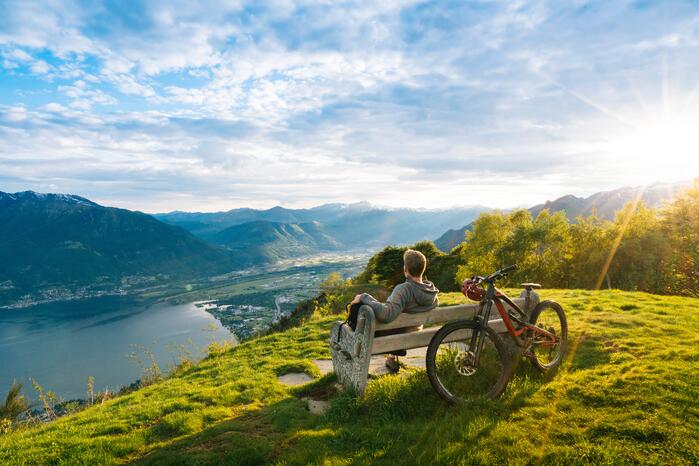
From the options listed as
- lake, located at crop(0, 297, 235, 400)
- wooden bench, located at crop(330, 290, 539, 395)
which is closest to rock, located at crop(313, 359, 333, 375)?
wooden bench, located at crop(330, 290, 539, 395)

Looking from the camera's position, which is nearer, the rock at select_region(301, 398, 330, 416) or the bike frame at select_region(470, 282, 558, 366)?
the bike frame at select_region(470, 282, 558, 366)

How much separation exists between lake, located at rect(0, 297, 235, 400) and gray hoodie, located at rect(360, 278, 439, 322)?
229 ft

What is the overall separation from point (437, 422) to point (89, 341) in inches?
6576

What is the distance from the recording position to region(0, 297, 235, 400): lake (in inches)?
3905

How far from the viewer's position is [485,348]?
650 centimetres

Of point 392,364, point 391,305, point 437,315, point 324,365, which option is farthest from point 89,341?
point 437,315

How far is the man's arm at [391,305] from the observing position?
242 inches

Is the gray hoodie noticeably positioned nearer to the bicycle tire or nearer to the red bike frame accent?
the red bike frame accent

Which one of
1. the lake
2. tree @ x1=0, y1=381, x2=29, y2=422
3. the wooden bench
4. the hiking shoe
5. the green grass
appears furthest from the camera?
the lake

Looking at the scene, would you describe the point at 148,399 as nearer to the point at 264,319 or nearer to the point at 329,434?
the point at 329,434

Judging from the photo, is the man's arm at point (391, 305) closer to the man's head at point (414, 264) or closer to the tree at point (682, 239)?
the man's head at point (414, 264)

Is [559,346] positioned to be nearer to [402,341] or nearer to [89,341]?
[402,341]

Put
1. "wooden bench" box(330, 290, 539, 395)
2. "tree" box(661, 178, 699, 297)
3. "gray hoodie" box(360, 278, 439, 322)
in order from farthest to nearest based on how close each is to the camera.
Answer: "tree" box(661, 178, 699, 297)
"gray hoodie" box(360, 278, 439, 322)
"wooden bench" box(330, 290, 539, 395)

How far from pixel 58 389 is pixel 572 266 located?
116 meters
